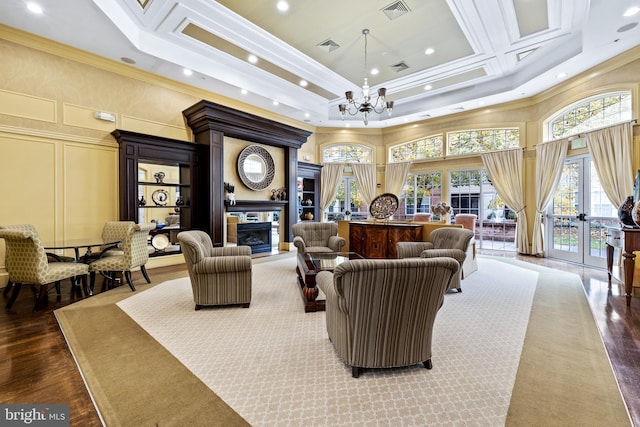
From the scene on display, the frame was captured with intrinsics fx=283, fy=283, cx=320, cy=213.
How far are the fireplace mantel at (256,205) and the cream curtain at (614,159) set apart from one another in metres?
6.32

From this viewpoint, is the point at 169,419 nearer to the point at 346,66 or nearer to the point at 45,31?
the point at 45,31

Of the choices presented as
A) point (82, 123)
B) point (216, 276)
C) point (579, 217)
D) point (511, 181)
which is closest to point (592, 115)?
point (511, 181)

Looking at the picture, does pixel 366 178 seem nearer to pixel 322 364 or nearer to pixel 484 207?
pixel 484 207

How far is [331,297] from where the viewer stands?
207cm

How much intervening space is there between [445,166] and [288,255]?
5.12 meters

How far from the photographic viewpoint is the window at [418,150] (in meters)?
8.36

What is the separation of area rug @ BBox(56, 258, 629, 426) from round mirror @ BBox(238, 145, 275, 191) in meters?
3.78

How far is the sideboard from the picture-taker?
4.79 m

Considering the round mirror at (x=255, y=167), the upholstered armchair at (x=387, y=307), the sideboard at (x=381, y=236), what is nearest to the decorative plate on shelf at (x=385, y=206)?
the sideboard at (x=381, y=236)

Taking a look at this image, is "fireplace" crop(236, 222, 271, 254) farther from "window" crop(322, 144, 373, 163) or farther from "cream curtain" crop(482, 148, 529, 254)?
"cream curtain" crop(482, 148, 529, 254)

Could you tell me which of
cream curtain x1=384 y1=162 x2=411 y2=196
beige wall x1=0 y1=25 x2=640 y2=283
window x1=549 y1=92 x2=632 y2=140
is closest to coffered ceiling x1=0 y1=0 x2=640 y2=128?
beige wall x1=0 y1=25 x2=640 y2=283

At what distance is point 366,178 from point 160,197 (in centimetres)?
596

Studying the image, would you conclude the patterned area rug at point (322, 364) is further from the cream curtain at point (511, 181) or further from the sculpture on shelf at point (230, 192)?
the cream curtain at point (511, 181)

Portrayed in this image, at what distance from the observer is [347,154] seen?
9.38 meters
